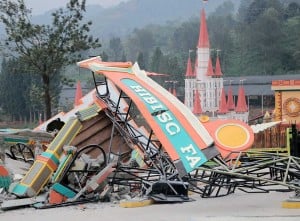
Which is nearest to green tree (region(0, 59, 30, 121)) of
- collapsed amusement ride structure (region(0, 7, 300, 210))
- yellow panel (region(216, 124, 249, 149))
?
collapsed amusement ride structure (region(0, 7, 300, 210))

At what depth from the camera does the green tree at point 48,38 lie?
89.2ft

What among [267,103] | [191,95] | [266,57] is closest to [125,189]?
[191,95]

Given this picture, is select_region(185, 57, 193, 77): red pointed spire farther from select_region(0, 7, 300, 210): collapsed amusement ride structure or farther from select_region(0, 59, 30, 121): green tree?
select_region(0, 7, 300, 210): collapsed amusement ride structure

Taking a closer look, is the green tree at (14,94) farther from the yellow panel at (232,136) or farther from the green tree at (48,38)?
the yellow panel at (232,136)

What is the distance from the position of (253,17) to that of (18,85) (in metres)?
57.1

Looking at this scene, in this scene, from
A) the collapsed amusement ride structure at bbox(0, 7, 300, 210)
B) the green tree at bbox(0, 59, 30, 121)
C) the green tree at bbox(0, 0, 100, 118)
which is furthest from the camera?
the green tree at bbox(0, 59, 30, 121)

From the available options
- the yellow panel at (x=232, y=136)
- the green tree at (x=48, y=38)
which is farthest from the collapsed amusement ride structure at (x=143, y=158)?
the green tree at (x=48, y=38)

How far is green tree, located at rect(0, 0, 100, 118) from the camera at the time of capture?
27.2m

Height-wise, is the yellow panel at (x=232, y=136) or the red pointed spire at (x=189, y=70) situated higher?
the red pointed spire at (x=189, y=70)

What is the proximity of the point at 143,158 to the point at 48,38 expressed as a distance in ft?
50.3

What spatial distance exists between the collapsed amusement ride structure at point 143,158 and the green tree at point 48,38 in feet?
39.1

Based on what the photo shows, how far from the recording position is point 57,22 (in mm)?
27906

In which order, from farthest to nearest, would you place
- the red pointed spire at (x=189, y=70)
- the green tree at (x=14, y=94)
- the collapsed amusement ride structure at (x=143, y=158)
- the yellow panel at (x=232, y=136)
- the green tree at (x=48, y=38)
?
the green tree at (x=14, y=94)
the red pointed spire at (x=189, y=70)
the green tree at (x=48, y=38)
the yellow panel at (x=232, y=136)
the collapsed amusement ride structure at (x=143, y=158)

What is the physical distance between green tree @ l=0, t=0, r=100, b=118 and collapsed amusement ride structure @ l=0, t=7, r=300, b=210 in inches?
469
